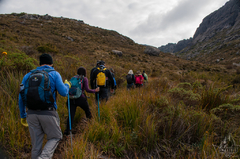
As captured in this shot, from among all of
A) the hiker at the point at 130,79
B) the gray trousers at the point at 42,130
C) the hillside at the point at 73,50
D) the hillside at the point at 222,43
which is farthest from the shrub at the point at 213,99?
the hillside at the point at 222,43

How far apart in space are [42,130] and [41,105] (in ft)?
1.84

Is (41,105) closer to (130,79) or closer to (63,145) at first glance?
(63,145)

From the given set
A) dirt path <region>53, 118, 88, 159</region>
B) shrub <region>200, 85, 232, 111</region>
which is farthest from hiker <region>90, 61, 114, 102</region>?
shrub <region>200, 85, 232, 111</region>

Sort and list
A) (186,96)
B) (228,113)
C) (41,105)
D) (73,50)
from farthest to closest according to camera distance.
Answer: (73,50)
(186,96)
(228,113)
(41,105)

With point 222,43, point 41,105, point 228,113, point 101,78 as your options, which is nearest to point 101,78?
point 101,78

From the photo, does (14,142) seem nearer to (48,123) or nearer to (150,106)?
(48,123)

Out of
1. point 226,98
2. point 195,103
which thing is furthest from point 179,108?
point 226,98

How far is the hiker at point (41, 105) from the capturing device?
1775 millimetres

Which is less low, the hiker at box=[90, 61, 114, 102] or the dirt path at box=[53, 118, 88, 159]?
the hiker at box=[90, 61, 114, 102]

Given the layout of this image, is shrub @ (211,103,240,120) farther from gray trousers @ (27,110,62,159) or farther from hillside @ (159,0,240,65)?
hillside @ (159,0,240,65)

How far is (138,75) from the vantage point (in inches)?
290

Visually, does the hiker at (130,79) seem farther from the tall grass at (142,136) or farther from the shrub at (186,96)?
the tall grass at (142,136)

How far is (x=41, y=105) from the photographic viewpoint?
182 cm

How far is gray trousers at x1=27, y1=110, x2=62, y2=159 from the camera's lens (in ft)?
6.19
